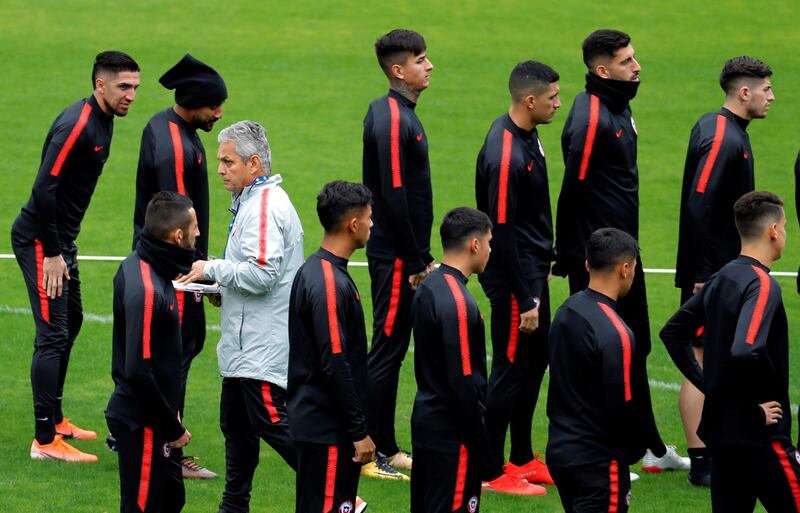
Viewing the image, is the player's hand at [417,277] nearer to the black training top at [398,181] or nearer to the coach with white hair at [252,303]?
the black training top at [398,181]

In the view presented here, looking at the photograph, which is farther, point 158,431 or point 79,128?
point 79,128

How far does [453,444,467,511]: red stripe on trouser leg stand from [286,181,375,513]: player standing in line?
0.39m

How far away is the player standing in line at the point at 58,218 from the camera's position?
8578mm

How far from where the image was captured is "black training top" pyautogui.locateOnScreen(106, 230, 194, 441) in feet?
21.8

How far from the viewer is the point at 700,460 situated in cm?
851

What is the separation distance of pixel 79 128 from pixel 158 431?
253 cm

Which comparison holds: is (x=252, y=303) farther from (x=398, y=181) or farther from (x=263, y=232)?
(x=398, y=181)

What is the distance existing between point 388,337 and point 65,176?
7.02ft

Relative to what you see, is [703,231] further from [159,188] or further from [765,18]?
[765,18]

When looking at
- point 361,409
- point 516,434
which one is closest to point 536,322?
point 516,434

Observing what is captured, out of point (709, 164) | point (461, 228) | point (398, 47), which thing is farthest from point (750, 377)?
point (398, 47)

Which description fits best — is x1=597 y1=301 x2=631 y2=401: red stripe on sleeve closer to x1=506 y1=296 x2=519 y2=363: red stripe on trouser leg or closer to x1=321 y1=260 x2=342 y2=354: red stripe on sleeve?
x1=321 y1=260 x2=342 y2=354: red stripe on sleeve

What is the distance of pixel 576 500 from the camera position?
6613 mm

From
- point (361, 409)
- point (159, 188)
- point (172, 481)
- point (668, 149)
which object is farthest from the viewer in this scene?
point (668, 149)
